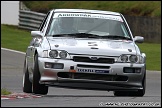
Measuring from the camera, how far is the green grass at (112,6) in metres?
37.3

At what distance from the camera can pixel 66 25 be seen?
13.0 m

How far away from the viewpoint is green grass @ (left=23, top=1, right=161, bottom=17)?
37344 millimetres

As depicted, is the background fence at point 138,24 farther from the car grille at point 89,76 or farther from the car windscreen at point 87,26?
the car grille at point 89,76

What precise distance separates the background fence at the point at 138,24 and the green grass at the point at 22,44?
0.65 m

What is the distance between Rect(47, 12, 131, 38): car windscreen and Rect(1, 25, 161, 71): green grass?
31.2 ft

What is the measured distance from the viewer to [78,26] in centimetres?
1298

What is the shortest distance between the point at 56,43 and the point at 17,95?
172cm

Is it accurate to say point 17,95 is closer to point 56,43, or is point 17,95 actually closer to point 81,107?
point 56,43

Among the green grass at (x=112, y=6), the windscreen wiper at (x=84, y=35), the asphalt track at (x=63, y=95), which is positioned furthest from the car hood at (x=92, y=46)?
the green grass at (x=112, y=6)

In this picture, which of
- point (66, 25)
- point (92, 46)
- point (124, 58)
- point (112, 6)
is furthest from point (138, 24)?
point (124, 58)

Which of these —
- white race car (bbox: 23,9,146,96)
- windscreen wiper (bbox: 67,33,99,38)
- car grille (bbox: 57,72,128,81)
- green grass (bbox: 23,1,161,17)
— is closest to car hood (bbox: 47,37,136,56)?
Result: white race car (bbox: 23,9,146,96)

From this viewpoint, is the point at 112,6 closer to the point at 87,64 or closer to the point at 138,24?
the point at 138,24

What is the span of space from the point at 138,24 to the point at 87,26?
2150 cm

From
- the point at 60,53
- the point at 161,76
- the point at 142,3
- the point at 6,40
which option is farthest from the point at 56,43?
the point at 142,3
